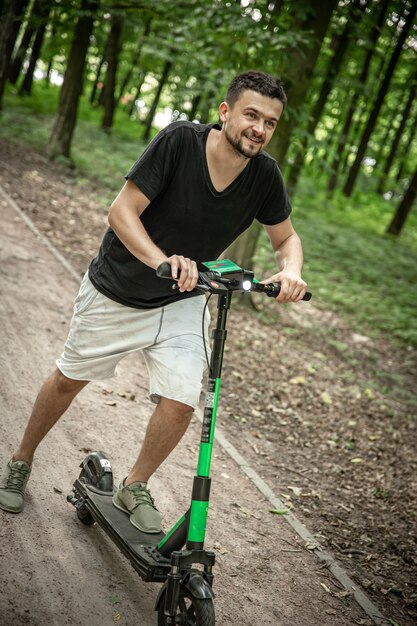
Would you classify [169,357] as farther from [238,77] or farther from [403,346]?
[403,346]

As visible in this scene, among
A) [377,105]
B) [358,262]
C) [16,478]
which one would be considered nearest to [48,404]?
[16,478]

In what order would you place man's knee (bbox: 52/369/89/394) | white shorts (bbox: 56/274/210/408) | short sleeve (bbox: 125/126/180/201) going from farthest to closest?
man's knee (bbox: 52/369/89/394) → white shorts (bbox: 56/274/210/408) → short sleeve (bbox: 125/126/180/201)

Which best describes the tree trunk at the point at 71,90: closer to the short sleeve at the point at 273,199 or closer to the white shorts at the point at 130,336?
the short sleeve at the point at 273,199

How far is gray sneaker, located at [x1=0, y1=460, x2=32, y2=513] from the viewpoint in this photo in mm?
3586

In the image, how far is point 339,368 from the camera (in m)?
8.77

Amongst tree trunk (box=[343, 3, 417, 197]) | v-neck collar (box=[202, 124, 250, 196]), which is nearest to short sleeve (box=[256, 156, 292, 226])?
v-neck collar (box=[202, 124, 250, 196])

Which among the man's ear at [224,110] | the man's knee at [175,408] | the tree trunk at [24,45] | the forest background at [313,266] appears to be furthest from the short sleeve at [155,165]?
the tree trunk at [24,45]

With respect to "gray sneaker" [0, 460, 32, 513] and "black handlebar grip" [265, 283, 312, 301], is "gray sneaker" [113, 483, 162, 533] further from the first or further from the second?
"black handlebar grip" [265, 283, 312, 301]

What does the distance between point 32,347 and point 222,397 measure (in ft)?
6.62

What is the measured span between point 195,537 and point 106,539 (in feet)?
3.43

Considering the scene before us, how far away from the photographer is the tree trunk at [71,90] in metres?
15.8

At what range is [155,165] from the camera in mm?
3100

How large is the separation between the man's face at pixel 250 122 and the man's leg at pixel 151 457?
4.32 feet

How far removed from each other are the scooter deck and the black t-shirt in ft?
3.67
